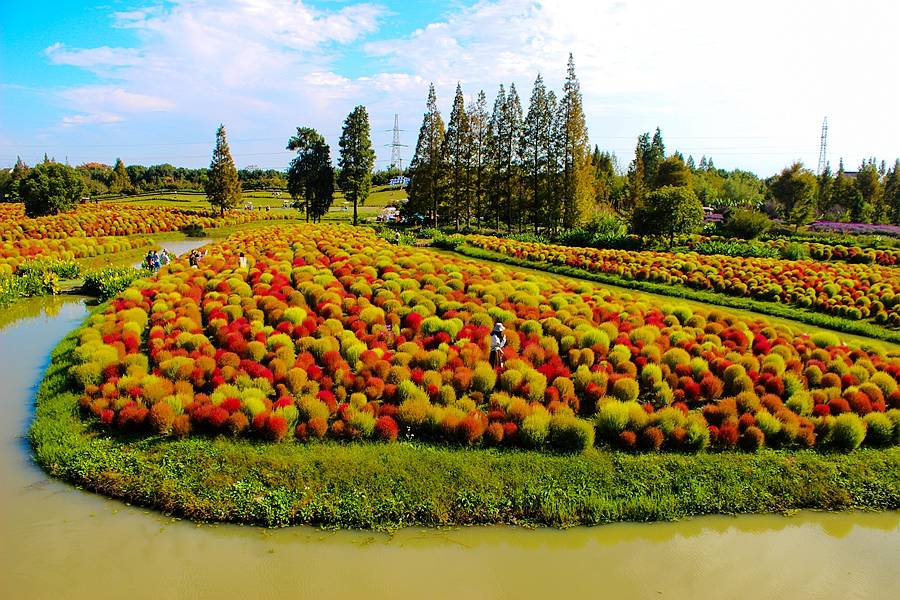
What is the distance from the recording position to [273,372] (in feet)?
40.5

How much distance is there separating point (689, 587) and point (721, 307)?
14.6 m

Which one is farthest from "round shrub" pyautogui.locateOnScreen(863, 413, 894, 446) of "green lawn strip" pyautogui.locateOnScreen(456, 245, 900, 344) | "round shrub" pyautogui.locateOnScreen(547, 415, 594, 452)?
"green lawn strip" pyautogui.locateOnScreen(456, 245, 900, 344)

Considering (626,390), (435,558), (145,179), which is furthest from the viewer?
Answer: (145,179)

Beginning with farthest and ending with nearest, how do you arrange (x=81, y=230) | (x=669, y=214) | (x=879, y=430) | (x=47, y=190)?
(x=47, y=190)
(x=81, y=230)
(x=669, y=214)
(x=879, y=430)

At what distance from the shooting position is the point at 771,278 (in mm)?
22562

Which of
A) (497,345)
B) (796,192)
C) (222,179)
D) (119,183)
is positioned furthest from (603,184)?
(119,183)

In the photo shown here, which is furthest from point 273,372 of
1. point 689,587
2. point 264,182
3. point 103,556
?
point 264,182

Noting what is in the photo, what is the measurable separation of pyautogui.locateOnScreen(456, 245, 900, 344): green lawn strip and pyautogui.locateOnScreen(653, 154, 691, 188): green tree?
91.0 feet

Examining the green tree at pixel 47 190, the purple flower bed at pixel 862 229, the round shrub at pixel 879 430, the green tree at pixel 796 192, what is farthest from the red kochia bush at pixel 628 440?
the green tree at pixel 47 190

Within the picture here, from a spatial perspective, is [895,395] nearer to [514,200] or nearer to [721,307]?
[721,307]

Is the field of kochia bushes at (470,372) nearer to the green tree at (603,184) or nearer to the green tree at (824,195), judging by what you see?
the green tree at (603,184)

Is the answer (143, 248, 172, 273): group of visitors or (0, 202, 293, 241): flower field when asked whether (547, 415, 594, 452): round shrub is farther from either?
(0, 202, 293, 241): flower field

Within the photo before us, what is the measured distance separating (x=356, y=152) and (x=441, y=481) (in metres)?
41.3

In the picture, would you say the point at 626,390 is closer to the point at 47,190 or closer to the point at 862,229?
the point at 862,229
